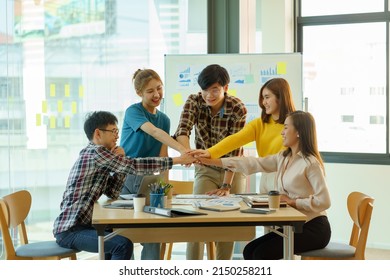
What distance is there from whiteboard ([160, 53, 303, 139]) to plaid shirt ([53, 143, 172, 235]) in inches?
75.0

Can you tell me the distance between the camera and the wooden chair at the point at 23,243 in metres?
3.50

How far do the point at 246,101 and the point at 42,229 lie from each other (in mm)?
1991

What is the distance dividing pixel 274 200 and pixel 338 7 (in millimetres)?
3702

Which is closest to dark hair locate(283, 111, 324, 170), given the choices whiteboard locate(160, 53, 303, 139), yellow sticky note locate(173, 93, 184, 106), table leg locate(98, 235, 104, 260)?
table leg locate(98, 235, 104, 260)

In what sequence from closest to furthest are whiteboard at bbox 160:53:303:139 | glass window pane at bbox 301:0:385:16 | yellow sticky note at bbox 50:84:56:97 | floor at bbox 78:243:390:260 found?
yellow sticky note at bbox 50:84:56:97
whiteboard at bbox 160:53:303:139
floor at bbox 78:243:390:260
glass window pane at bbox 301:0:385:16

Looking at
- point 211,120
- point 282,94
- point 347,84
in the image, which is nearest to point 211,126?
point 211,120

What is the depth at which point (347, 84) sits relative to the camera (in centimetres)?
661

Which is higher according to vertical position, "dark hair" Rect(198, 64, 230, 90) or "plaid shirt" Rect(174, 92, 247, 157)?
"dark hair" Rect(198, 64, 230, 90)

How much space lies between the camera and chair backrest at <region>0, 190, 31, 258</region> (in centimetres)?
349

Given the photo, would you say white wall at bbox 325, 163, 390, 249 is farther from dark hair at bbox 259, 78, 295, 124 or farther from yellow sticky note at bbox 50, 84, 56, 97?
yellow sticky note at bbox 50, 84, 56, 97

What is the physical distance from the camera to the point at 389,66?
639 cm

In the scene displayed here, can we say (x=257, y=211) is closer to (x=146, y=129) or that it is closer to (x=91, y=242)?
(x=91, y=242)

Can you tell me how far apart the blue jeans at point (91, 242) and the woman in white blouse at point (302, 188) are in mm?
703
